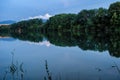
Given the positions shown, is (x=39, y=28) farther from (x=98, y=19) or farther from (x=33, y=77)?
(x=33, y=77)

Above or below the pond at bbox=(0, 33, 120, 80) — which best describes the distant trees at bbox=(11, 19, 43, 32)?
above

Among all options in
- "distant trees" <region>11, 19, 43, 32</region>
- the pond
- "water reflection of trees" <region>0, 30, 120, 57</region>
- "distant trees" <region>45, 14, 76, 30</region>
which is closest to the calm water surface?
the pond

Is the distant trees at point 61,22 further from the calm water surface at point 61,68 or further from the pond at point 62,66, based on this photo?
the calm water surface at point 61,68

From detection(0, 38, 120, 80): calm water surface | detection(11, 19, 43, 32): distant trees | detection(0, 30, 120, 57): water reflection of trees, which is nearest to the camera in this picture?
detection(0, 38, 120, 80): calm water surface

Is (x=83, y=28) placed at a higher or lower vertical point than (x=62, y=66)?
higher

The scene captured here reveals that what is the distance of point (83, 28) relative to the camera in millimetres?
103250

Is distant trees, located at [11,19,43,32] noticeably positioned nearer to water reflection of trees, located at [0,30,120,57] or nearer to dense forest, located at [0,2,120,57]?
dense forest, located at [0,2,120,57]

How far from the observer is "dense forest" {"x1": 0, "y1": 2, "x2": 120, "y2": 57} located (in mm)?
47731

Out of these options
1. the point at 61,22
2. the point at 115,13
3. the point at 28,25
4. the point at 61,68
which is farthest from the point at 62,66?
the point at 28,25

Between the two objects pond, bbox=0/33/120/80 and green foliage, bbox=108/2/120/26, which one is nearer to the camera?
pond, bbox=0/33/120/80

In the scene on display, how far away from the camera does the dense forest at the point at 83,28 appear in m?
47.7

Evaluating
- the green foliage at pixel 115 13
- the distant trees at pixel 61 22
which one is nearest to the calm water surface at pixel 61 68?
the green foliage at pixel 115 13

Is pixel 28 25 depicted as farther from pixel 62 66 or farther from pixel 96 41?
pixel 62 66

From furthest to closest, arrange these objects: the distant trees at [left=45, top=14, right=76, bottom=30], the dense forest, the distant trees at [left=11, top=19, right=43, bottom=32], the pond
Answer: the distant trees at [left=11, top=19, right=43, bottom=32]
the distant trees at [left=45, top=14, right=76, bottom=30]
the dense forest
the pond
